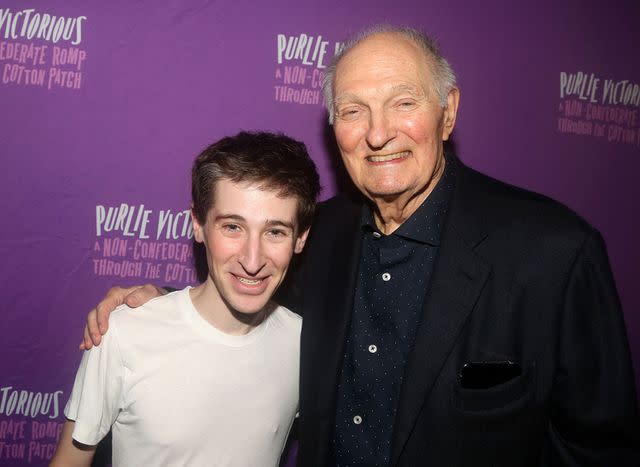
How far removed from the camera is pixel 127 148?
206 centimetres

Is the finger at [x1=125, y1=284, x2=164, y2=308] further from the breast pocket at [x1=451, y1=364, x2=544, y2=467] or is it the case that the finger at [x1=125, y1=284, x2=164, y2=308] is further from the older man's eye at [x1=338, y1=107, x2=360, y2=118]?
the breast pocket at [x1=451, y1=364, x2=544, y2=467]

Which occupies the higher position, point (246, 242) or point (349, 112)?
point (349, 112)

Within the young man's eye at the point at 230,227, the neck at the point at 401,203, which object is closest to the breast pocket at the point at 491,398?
the neck at the point at 401,203

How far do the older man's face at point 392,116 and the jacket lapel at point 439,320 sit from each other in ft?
0.92

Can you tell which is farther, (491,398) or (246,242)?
(246,242)

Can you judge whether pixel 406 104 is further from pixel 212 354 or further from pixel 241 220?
pixel 212 354

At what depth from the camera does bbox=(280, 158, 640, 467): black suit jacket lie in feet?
4.57

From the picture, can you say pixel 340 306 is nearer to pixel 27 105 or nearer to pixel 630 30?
pixel 27 105

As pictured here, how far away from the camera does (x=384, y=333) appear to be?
5.14 ft

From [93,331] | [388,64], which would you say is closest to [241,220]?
[93,331]

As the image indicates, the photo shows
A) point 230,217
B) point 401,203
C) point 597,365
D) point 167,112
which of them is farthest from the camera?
point 167,112

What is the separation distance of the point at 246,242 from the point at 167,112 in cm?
88

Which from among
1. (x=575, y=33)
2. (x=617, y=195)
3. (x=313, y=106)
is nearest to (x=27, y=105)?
(x=313, y=106)

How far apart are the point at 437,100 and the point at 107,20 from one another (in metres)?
1.41
